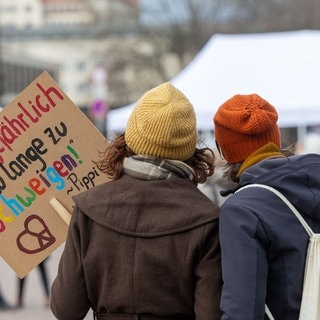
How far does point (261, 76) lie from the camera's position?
9734 millimetres

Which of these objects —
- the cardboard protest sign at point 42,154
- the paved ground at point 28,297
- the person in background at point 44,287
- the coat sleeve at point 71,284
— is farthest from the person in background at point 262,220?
the person in background at point 44,287

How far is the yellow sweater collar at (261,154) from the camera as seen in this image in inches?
114

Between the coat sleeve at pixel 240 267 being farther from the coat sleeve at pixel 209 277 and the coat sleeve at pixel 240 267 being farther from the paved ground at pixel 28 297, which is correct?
the paved ground at pixel 28 297

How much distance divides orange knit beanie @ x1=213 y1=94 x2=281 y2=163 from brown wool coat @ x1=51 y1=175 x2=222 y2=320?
23cm

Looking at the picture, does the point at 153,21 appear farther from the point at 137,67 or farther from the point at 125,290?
the point at 125,290

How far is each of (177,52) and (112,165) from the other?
38636mm

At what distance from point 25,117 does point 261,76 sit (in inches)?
261

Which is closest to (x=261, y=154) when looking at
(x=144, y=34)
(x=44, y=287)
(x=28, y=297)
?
(x=44, y=287)

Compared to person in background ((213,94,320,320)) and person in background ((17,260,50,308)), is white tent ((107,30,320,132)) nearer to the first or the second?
person in background ((17,260,50,308))

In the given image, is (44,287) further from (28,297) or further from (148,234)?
(148,234)

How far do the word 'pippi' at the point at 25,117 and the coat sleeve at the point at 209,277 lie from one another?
3.04 ft

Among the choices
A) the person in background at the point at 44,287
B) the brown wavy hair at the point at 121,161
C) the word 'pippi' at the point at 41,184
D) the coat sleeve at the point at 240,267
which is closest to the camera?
the coat sleeve at the point at 240,267

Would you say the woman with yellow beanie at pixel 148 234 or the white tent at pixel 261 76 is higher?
the woman with yellow beanie at pixel 148 234

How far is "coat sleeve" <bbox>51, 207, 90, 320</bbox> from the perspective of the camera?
9.15ft
